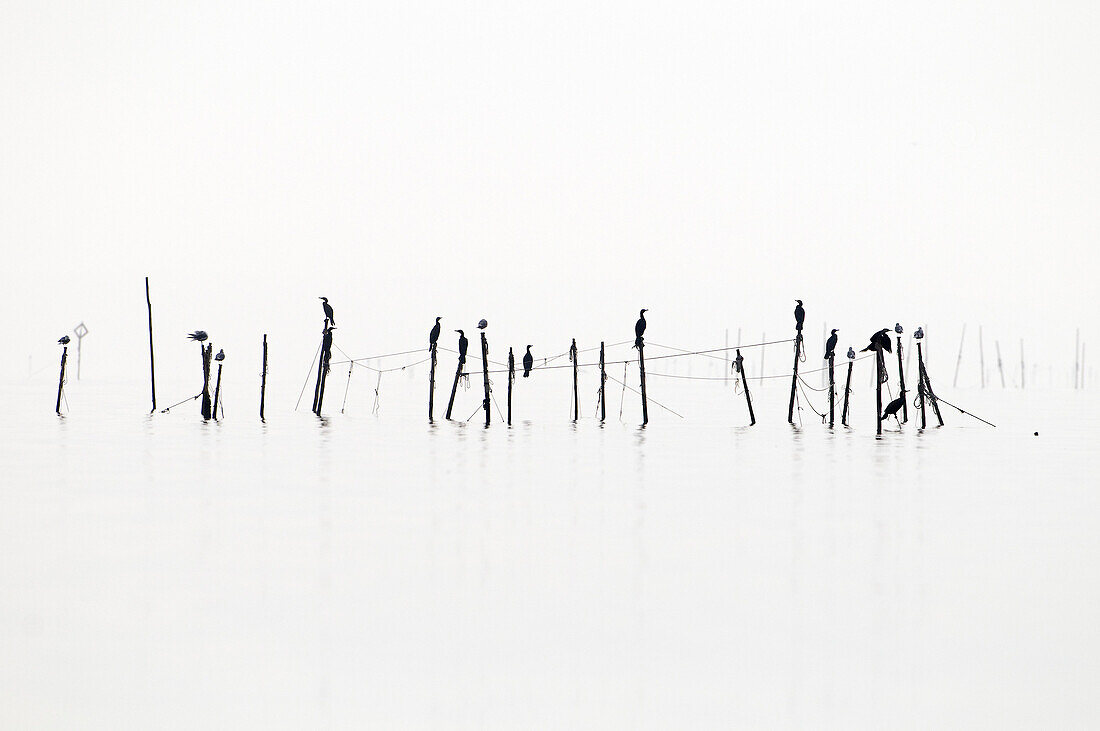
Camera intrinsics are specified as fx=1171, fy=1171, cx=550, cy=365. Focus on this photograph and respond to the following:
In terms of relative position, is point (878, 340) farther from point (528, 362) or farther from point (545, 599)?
point (545, 599)

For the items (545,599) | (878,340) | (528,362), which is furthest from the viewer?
(528,362)

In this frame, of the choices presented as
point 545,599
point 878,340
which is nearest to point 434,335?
point 878,340

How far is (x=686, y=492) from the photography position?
72.1 ft

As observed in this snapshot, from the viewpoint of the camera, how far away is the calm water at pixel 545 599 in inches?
337

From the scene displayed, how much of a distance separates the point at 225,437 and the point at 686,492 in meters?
19.3

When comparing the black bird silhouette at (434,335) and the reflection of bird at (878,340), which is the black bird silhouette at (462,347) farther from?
the reflection of bird at (878,340)

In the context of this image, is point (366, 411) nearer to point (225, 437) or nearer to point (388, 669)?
point (225, 437)

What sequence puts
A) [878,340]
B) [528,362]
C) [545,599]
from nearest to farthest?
1. [545,599]
2. [878,340]
3. [528,362]

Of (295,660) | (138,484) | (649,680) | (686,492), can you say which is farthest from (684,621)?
(138,484)

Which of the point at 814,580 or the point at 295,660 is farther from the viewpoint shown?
the point at 814,580

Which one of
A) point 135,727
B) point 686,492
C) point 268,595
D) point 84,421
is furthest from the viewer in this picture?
point 84,421

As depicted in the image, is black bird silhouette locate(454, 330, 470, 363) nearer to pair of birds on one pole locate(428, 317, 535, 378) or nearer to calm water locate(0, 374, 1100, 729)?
pair of birds on one pole locate(428, 317, 535, 378)

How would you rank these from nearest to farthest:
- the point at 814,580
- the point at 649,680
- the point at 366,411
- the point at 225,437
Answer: the point at 649,680
the point at 814,580
the point at 225,437
the point at 366,411

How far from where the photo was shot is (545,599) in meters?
11.9
